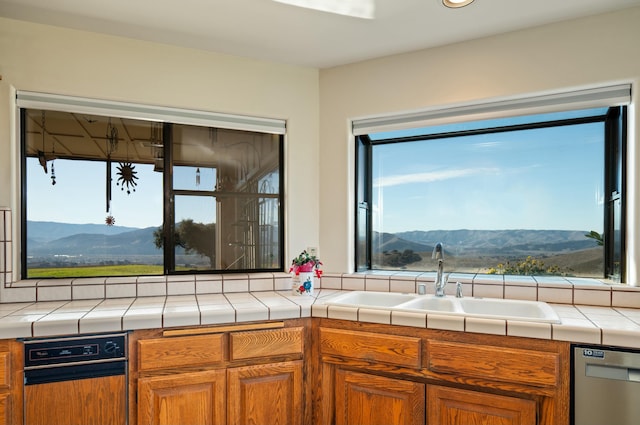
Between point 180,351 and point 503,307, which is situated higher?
point 503,307

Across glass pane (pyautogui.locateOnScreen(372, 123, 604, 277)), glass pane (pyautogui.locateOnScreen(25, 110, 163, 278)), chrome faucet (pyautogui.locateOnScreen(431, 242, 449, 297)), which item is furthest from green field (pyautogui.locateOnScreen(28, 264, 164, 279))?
chrome faucet (pyautogui.locateOnScreen(431, 242, 449, 297))

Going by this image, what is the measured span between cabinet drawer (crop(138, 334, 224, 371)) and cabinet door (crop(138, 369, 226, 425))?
58 millimetres

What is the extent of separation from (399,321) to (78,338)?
143 cm

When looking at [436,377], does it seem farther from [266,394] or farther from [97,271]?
[97,271]

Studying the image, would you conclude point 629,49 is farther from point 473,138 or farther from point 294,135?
point 294,135

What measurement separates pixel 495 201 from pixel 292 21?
5.27 feet

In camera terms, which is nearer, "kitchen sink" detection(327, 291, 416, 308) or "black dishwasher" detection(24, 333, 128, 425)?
"black dishwasher" detection(24, 333, 128, 425)

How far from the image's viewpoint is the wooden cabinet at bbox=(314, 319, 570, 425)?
1.69 metres

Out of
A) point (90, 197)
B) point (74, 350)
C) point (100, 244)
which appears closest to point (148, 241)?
point (100, 244)

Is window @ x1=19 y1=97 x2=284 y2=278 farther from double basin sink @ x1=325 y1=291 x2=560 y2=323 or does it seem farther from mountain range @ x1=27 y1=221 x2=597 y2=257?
double basin sink @ x1=325 y1=291 x2=560 y2=323

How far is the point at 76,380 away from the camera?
175 cm

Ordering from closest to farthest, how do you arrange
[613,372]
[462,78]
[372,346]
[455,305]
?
[613,372]
[372,346]
[455,305]
[462,78]

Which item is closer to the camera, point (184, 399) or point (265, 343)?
point (184, 399)

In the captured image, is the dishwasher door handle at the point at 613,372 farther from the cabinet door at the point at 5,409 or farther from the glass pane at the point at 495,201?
the cabinet door at the point at 5,409
